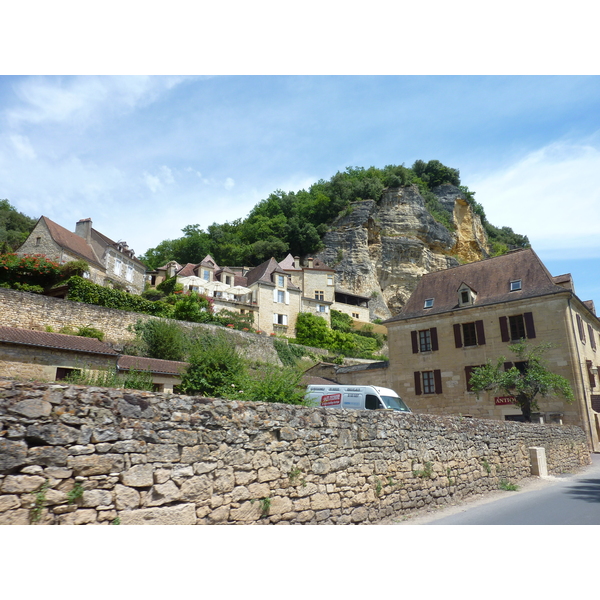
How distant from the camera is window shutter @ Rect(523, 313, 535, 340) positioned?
77.6 ft

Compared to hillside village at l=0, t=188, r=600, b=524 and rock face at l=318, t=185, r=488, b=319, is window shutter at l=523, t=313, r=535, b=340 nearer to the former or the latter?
hillside village at l=0, t=188, r=600, b=524

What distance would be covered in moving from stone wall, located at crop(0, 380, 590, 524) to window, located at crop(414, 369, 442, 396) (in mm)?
18108

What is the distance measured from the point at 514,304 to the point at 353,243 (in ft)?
118

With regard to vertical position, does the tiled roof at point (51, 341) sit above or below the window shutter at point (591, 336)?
below

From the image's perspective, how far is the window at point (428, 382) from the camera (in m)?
26.4

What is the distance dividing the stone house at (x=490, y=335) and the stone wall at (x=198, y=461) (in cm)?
1597

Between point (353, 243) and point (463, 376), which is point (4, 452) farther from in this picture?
point (353, 243)

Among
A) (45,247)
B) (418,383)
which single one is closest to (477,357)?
(418,383)

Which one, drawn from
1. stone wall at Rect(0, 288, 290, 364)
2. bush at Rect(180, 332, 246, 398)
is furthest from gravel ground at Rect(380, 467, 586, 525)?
stone wall at Rect(0, 288, 290, 364)

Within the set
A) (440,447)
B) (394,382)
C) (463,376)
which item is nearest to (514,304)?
(463,376)

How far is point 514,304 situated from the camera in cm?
2469

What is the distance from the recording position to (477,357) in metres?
25.2

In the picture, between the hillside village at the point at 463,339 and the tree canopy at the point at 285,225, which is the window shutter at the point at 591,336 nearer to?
the hillside village at the point at 463,339

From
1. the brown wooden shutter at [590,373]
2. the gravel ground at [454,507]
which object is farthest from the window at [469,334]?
the gravel ground at [454,507]
